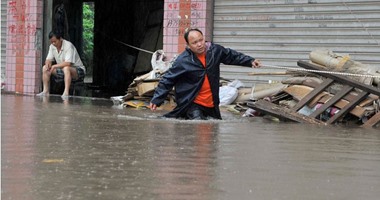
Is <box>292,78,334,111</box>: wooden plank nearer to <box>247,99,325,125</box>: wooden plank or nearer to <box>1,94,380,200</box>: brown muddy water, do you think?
<box>247,99,325,125</box>: wooden plank

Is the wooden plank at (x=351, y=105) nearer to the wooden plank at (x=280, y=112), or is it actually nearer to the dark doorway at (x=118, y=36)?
the wooden plank at (x=280, y=112)

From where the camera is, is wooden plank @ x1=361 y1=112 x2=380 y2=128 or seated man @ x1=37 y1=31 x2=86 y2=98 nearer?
wooden plank @ x1=361 y1=112 x2=380 y2=128

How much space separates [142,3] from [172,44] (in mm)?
6695

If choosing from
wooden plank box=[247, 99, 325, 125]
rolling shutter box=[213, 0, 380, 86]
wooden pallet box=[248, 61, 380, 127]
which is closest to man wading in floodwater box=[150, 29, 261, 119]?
wooden plank box=[247, 99, 325, 125]

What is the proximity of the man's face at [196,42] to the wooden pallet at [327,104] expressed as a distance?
134 cm

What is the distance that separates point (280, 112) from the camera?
29.5 ft

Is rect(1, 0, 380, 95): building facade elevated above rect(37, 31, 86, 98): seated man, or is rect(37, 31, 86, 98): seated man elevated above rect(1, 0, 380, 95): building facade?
rect(1, 0, 380, 95): building facade

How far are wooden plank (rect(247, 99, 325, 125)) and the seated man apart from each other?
5.19 m

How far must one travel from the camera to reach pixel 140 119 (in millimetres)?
8555

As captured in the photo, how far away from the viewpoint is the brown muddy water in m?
3.83

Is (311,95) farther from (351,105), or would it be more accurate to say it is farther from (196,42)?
(196,42)

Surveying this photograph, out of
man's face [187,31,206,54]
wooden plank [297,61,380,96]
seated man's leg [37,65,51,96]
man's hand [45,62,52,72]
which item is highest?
man's face [187,31,206,54]

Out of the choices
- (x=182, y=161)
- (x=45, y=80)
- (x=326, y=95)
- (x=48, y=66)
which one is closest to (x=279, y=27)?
(x=326, y=95)

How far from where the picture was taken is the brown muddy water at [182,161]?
12.6 feet
